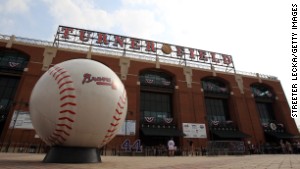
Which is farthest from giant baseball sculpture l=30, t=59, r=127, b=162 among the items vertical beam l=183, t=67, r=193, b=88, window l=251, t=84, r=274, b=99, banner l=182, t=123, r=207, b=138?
window l=251, t=84, r=274, b=99

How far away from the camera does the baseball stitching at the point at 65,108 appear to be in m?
5.66

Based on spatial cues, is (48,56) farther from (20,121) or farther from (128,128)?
(128,128)

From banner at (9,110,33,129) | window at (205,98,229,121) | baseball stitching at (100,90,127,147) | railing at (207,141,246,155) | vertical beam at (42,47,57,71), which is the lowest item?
railing at (207,141,246,155)

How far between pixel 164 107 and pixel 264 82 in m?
18.9

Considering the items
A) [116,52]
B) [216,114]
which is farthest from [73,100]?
[216,114]

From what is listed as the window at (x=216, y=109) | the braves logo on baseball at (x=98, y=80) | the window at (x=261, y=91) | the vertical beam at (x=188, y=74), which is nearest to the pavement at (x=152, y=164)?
the braves logo on baseball at (x=98, y=80)

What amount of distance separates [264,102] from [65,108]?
116 feet

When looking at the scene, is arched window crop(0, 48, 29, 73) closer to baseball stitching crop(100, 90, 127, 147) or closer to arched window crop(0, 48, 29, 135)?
arched window crop(0, 48, 29, 135)

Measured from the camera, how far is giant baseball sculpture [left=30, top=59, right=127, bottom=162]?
18.7 feet

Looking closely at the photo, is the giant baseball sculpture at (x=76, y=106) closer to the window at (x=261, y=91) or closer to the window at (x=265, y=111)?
the window at (x=265, y=111)

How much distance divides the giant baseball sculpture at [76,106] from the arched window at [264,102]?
1263 inches

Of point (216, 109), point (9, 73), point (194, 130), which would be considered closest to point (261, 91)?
point (216, 109)

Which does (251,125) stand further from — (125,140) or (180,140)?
(125,140)

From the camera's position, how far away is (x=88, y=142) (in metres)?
6.13
